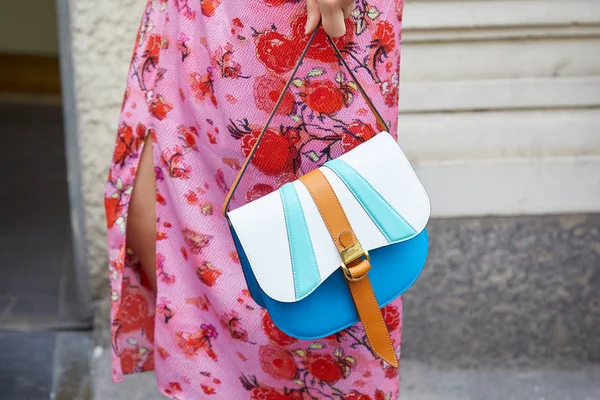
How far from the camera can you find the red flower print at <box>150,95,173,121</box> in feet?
5.09

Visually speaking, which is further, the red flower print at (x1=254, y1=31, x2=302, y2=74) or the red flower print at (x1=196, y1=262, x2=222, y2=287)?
the red flower print at (x1=196, y1=262, x2=222, y2=287)

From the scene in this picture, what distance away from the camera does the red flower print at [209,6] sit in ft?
4.64

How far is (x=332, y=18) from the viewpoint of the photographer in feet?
4.33

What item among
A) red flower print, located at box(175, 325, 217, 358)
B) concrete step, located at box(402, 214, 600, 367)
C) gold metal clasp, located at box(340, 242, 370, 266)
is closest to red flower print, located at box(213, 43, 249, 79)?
gold metal clasp, located at box(340, 242, 370, 266)

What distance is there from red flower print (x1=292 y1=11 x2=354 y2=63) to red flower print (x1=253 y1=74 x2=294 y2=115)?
0.07 m

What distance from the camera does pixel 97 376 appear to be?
246cm

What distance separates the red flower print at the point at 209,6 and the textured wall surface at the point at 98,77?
3.47ft

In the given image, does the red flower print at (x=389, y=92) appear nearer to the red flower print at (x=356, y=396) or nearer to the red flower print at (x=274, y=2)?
the red flower print at (x=274, y=2)

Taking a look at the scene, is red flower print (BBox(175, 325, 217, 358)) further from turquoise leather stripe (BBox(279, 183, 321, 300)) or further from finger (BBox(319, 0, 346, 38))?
finger (BBox(319, 0, 346, 38))

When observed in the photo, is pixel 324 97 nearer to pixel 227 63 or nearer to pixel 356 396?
pixel 227 63

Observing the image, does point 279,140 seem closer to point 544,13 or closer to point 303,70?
point 303,70

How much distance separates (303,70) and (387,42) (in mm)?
158

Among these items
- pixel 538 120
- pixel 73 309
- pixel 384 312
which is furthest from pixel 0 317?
pixel 538 120

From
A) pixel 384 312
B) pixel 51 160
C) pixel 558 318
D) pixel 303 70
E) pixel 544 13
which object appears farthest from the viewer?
pixel 51 160
